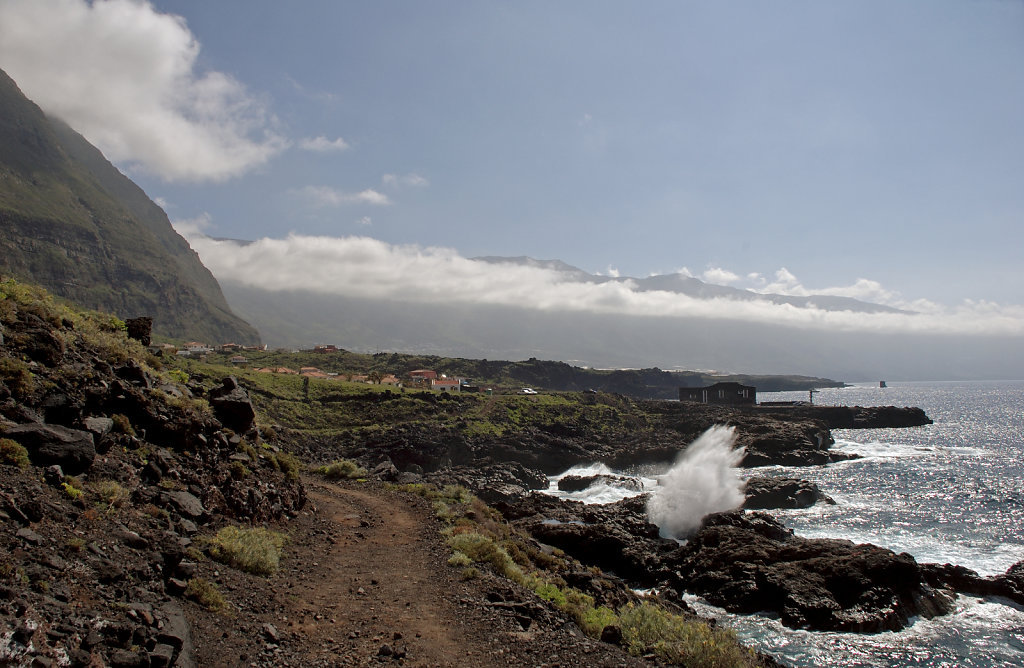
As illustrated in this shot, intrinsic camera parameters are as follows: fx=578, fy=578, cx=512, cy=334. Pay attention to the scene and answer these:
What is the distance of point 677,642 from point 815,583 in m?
16.6

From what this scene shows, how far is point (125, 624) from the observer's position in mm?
7914

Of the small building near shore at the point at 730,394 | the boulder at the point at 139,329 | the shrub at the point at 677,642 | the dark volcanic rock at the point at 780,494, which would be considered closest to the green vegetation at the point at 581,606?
the shrub at the point at 677,642

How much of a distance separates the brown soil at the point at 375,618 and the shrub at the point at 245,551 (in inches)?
11.6

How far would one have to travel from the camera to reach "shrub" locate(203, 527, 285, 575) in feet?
40.2

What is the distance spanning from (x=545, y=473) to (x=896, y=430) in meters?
85.8

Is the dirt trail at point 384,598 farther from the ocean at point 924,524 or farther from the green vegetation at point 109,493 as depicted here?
the ocean at point 924,524

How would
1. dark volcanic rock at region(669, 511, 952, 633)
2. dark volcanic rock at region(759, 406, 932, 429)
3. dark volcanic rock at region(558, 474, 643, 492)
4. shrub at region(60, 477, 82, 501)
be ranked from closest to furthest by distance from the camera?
shrub at region(60, 477, 82, 501) < dark volcanic rock at region(669, 511, 952, 633) < dark volcanic rock at region(558, 474, 643, 492) < dark volcanic rock at region(759, 406, 932, 429)

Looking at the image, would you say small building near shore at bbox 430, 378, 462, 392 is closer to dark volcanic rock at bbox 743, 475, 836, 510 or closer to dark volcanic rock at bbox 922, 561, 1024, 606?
dark volcanic rock at bbox 743, 475, 836, 510

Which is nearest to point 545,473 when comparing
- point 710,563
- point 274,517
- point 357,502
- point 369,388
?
point 369,388

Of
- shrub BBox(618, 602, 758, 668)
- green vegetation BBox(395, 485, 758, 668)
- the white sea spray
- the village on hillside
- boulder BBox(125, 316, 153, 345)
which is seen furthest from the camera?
the village on hillside

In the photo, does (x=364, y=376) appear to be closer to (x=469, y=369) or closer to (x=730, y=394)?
(x=469, y=369)

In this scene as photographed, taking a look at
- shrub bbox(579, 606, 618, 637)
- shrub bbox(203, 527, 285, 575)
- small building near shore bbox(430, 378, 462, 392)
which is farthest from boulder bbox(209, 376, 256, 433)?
small building near shore bbox(430, 378, 462, 392)

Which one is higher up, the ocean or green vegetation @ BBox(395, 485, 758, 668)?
green vegetation @ BBox(395, 485, 758, 668)

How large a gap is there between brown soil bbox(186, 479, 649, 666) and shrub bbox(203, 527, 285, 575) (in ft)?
0.97
